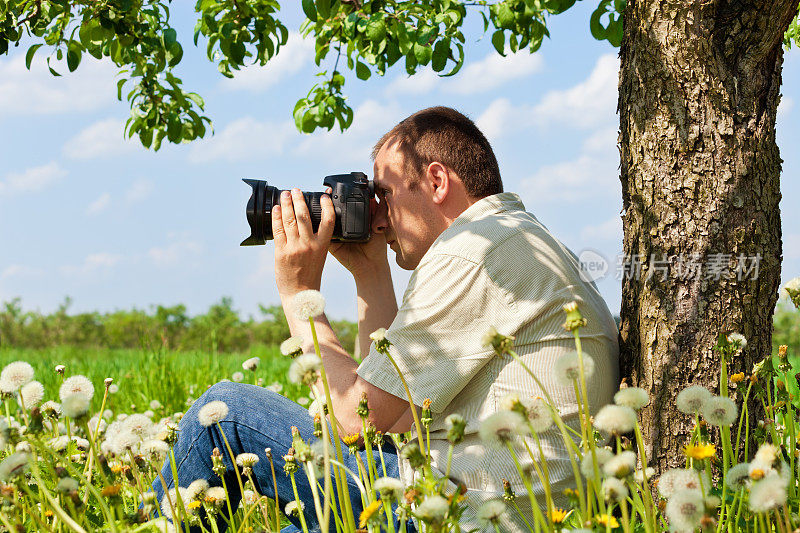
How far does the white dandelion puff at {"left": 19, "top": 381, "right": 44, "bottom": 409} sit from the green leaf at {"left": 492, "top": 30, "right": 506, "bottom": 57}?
2530 millimetres

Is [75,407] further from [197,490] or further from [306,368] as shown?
[197,490]

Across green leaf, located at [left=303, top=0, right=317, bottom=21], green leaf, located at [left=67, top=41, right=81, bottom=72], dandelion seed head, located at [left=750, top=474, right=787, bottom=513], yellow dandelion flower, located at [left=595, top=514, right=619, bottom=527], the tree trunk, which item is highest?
green leaf, located at [left=67, top=41, right=81, bottom=72]

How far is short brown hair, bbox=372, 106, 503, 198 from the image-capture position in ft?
7.95

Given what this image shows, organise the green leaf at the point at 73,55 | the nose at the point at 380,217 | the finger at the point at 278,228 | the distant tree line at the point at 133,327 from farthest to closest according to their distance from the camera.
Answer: the distant tree line at the point at 133,327 < the green leaf at the point at 73,55 < the nose at the point at 380,217 < the finger at the point at 278,228

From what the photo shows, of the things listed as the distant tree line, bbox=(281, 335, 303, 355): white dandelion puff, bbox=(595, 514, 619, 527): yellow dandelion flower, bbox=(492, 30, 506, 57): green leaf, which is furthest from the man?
the distant tree line

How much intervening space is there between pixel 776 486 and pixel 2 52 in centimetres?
314

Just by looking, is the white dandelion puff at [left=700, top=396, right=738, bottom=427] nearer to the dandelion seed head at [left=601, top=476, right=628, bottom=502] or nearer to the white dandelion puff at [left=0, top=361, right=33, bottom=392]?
the dandelion seed head at [left=601, top=476, right=628, bottom=502]

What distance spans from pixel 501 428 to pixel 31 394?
115 cm

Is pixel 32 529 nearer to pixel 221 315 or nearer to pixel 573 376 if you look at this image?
pixel 573 376

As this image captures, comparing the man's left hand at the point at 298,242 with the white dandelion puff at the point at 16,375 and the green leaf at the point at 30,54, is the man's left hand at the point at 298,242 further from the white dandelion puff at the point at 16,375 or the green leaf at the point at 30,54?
the green leaf at the point at 30,54

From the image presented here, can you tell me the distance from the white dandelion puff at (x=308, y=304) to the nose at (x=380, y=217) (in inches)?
45.2

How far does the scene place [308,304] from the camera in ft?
5.09

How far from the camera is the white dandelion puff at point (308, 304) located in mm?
1547

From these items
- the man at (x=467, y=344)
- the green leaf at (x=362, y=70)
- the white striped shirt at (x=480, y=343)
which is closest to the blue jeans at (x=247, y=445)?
the man at (x=467, y=344)
